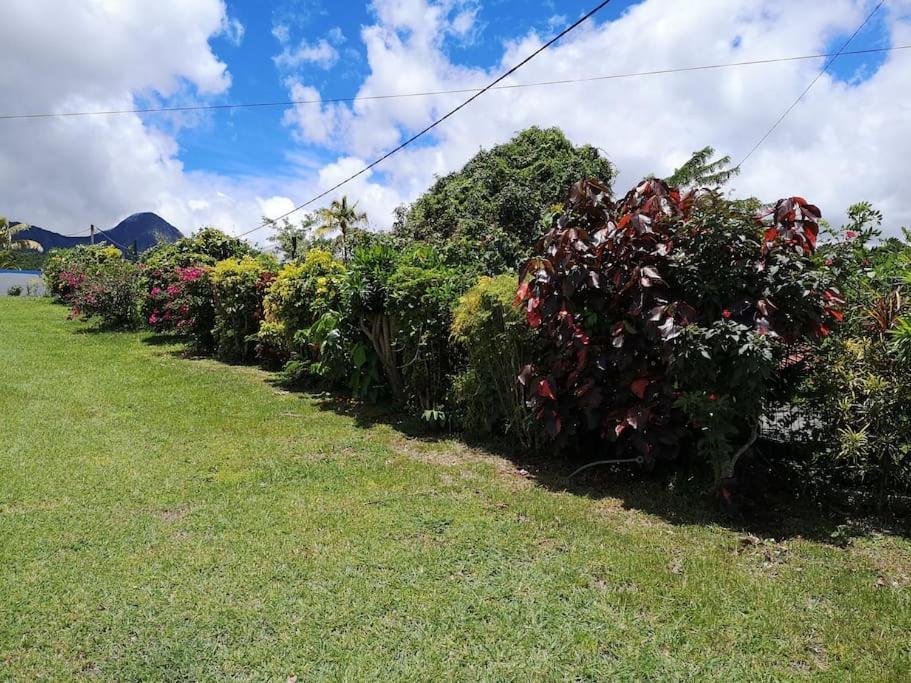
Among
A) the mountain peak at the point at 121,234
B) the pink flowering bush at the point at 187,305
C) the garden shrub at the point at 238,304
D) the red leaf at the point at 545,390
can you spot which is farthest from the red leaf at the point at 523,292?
the mountain peak at the point at 121,234

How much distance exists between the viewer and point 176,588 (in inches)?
121

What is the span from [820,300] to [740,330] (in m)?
0.62

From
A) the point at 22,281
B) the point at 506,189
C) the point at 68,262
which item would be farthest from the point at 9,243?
the point at 506,189

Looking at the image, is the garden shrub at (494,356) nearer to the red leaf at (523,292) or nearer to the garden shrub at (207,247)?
the red leaf at (523,292)

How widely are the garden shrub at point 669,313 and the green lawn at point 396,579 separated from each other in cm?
67

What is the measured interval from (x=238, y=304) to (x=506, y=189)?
772 cm

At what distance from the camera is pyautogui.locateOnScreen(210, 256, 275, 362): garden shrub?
10.1 metres

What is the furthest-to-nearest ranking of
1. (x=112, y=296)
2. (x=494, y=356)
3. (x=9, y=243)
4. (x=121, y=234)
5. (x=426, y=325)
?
(x=121, y=234)
(x=9, y=243)
(x=112, y=296)
(x=426, y=325)
(x=494, y=356)

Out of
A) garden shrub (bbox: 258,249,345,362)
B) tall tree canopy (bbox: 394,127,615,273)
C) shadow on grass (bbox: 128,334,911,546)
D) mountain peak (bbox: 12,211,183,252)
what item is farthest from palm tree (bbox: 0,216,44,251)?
shadow on grass (bbox: 128,334,911,546)

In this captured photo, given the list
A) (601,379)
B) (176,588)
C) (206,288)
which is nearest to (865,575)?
(601,379)

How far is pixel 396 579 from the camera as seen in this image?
10.4ft

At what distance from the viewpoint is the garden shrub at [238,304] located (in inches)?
399

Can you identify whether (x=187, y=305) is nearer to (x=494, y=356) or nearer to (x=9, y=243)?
(x=494, y=356)

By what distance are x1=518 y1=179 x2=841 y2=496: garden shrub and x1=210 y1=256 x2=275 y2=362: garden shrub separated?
22.4ft
